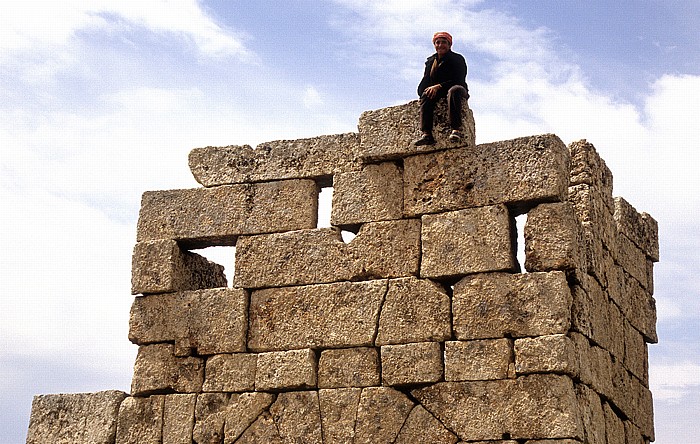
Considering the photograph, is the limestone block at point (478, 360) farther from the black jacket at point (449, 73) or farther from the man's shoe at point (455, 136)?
the black jacket at point (449, 73)

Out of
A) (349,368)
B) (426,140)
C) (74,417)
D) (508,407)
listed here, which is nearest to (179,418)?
(74,417)

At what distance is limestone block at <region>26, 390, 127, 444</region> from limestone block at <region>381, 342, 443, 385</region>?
104 inches

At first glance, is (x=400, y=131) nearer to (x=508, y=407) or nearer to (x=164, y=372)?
(x=508, y=407)

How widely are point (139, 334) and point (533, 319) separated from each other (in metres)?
3.58

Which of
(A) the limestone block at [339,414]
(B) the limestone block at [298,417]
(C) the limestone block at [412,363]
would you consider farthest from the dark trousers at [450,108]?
(B) the limestone block at [298,417]

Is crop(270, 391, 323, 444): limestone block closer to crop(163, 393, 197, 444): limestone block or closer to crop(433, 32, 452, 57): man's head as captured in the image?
crop(163, 393, 197, 444): limestone block

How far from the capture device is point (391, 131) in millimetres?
8750

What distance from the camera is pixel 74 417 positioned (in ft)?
30.5

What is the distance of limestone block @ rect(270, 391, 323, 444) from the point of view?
8.23 meters

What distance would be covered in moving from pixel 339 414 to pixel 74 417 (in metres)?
2.72

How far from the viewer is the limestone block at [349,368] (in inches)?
322

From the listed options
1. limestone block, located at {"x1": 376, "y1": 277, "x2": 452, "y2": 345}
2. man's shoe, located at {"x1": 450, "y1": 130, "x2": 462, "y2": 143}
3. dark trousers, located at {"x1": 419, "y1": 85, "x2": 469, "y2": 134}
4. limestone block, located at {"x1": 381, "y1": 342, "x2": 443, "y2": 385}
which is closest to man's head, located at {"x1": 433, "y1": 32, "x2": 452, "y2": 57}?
dark trousers, located at {"x1": 419, "y1": 85, "x2": 469, "y2": 134}

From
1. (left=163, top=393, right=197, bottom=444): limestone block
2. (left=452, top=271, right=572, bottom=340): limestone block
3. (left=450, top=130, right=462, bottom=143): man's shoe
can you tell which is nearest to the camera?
(left=452, top=271, right=572, bottom=340): limestone block

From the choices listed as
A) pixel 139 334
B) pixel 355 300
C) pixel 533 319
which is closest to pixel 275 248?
pixel 355 300
